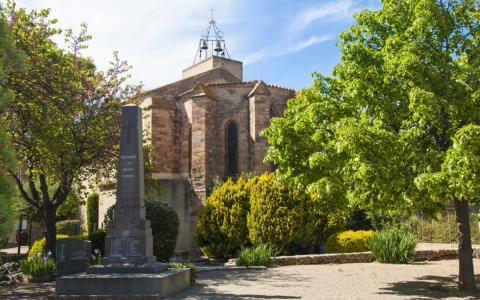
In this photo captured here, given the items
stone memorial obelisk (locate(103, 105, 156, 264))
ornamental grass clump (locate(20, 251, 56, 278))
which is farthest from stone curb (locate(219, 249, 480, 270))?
ornamental grass clump (locate(20, 251, 56, 278))

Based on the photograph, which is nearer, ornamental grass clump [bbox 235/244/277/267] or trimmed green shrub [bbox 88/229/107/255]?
ornamental grass clump [bbox 235/244/277/267]

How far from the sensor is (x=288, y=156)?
1022cm

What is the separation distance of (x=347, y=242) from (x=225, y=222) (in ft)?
14.8

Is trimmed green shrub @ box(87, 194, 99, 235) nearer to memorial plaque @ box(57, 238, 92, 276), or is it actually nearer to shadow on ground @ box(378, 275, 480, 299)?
memorial plaque @ box(57, 238, 92, 276)

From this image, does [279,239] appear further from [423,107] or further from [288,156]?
[423,107]

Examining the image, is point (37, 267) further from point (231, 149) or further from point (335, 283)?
point (231, 149)

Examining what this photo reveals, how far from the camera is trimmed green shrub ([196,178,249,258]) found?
1738cm

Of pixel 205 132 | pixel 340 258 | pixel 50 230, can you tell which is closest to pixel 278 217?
pixel 340 258

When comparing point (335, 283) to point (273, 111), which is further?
point (273, 111)

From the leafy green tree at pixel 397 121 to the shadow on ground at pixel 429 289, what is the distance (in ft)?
1.39

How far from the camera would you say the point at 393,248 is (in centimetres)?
1492

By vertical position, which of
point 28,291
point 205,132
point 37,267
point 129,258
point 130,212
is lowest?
point 28,291

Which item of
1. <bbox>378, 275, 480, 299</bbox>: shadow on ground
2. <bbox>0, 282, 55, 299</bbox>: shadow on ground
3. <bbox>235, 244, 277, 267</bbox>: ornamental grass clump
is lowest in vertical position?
<bbox>0, 282, 55, 299</bbox>: shadow on ground

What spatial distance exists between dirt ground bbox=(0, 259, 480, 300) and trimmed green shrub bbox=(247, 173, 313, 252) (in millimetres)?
1839
